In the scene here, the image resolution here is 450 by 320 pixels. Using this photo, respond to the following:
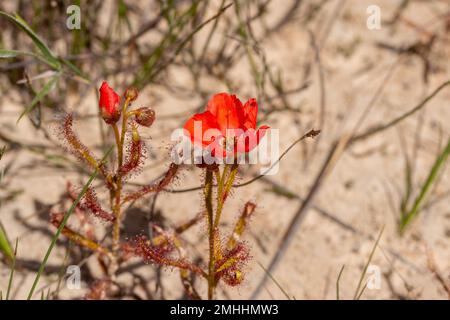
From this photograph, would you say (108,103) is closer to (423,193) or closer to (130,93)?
(130,93)

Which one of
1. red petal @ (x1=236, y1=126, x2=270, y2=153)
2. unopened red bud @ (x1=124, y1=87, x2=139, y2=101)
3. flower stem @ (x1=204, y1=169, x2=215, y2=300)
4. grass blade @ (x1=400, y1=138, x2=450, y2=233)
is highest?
unopened red bud @ (x1=124, y1=87, x2=139, y2=101)

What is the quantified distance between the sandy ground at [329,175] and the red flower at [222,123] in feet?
0.86

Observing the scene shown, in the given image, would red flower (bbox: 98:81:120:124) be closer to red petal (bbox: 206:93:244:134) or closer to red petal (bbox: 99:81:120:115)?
red petal (bbox: 99:81:120:115)

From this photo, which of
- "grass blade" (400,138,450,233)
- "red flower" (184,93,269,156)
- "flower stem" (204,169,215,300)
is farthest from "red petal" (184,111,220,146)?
"grass blade" (400,138,450,233)

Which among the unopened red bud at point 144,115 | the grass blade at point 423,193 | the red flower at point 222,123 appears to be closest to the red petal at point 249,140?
the red flower at point 222,123

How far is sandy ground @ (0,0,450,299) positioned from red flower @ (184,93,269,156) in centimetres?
26

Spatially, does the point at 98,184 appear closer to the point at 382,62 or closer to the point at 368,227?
the point at 368,227

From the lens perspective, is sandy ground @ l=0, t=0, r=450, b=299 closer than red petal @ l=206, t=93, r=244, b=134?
No

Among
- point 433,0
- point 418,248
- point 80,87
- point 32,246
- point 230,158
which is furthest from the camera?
point 433,0

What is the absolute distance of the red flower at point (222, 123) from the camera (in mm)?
1355

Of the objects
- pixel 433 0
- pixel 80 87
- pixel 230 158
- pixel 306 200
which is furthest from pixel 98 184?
pixel 433 0

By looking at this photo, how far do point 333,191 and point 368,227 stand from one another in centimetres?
19

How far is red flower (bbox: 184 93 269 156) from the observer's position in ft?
4.45
